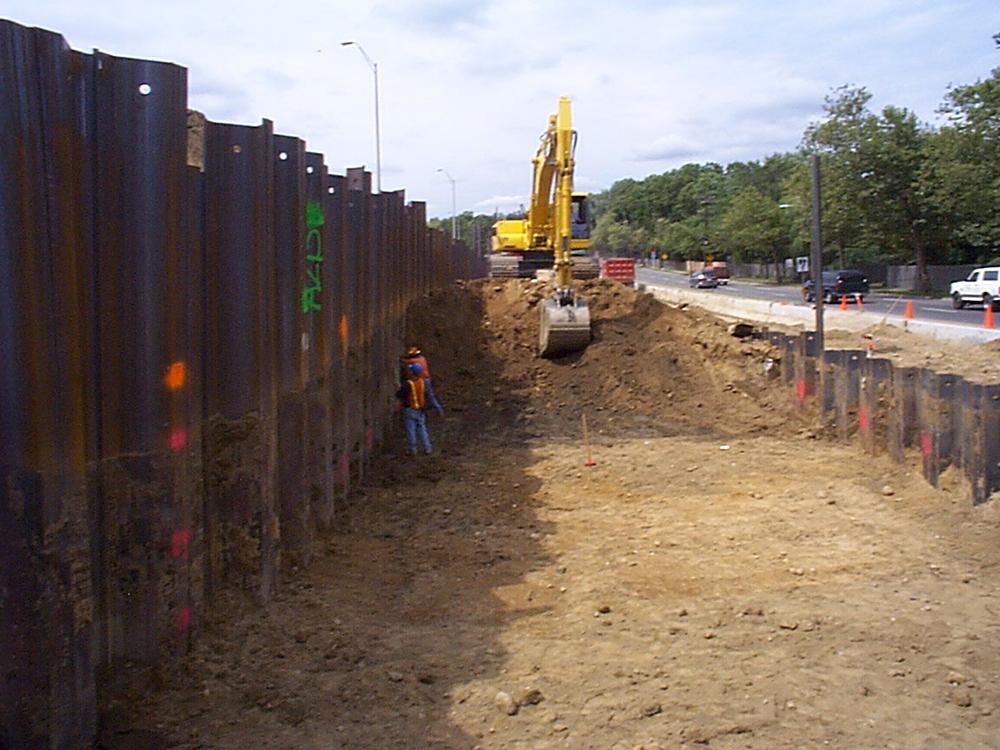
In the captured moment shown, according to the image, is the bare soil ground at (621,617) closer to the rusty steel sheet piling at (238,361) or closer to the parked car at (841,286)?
the rusty steel sheet piling at (238,361)

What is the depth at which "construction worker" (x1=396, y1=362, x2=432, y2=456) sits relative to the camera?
12758 millimetres

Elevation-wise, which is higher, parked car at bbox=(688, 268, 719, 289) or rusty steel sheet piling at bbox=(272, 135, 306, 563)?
parked car at bbox=(688, 268, 719, 289)

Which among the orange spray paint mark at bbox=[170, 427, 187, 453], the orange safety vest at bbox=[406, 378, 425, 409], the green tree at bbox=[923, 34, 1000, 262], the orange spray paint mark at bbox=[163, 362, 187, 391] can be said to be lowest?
the orange safety vest at bbox=[406, 378, 425, 409]

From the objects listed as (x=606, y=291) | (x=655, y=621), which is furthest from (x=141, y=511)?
(x=606, y=291)

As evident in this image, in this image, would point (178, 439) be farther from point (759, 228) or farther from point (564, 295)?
point (759, 228)

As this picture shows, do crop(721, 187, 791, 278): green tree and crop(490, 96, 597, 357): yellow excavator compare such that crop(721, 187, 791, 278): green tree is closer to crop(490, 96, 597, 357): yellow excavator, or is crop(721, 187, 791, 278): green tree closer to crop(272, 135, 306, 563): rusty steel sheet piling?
crop(490, 96, 597, 357): yellow excavator

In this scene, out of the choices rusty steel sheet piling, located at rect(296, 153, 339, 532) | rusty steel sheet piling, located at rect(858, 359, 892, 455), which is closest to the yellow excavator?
rusty steel sheet piling, located at rect(858, 359, 892, 455)

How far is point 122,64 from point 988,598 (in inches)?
251

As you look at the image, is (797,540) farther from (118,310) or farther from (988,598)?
(118,310)

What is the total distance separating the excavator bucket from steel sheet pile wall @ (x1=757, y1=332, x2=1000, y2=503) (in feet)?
13.4

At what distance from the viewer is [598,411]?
15781 millimetres

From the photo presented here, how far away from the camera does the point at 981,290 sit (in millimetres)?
40156

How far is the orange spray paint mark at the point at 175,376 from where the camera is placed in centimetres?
463

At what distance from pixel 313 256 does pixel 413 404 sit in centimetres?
552
